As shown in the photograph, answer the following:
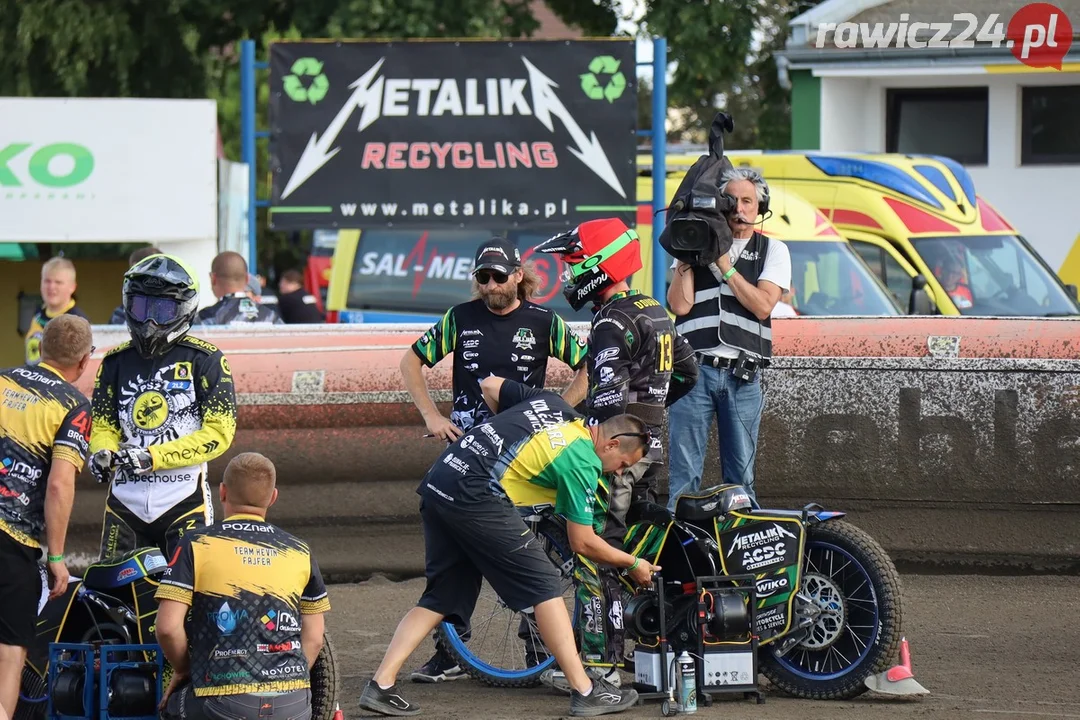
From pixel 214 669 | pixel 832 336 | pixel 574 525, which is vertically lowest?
pixel 214 669

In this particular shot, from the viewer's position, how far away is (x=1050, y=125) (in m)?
19.2

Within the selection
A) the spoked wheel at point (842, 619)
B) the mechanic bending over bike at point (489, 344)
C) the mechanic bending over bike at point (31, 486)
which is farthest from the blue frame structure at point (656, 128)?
the mechanic bending over bike at point (31, 486)

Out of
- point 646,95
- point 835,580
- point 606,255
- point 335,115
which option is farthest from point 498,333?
point 646,95

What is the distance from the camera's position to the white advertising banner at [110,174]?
1204 centimetres

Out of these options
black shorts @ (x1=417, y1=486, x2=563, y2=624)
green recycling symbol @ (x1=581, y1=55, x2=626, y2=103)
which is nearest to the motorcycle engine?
black shorts @ (x1=417, y1=486, x2=563, y2=624)

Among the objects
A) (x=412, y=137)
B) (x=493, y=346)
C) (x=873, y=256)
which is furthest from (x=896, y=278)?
(x=493, y=346)

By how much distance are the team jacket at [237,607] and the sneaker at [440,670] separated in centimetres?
167

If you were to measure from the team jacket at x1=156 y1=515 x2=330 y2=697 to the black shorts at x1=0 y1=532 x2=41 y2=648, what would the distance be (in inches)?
38.5

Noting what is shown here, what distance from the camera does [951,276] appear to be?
12344 millimetres

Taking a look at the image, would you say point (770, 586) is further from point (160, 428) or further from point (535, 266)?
point (535, 266)

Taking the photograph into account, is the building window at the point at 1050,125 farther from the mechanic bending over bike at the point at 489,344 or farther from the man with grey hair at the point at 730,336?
the mechanic bending over bike at the point at 489,344

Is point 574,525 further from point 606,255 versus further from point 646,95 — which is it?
point 646,95

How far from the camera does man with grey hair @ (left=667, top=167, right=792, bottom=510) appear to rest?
7.19 meters

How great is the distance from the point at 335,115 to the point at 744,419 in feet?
15.8
